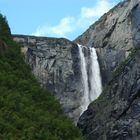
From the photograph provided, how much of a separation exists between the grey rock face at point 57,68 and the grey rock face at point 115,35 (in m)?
5.32

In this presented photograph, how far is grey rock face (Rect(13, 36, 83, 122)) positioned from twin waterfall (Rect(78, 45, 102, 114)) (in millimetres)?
948

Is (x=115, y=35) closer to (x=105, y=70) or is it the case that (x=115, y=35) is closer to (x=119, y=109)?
(x=105, y=70)

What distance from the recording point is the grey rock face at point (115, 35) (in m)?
90.0

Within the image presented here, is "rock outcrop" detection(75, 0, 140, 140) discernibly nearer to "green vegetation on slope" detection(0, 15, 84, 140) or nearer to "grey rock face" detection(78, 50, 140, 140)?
"grey rock face" detection(78, 50, 140, 140)

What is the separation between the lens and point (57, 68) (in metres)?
85.5

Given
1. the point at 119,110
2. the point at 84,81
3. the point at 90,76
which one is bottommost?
the point at 119,110

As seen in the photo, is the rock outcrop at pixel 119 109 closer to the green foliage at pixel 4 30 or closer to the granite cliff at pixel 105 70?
the granite cliff at pixel 105 70

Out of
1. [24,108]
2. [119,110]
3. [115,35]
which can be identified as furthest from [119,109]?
[115,35]

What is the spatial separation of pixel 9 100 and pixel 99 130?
64.8 feet

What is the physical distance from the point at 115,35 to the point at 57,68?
14208 millimetres

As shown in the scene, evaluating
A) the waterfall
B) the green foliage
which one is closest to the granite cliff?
the waterfall

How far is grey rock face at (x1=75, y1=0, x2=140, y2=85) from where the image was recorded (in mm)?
90000

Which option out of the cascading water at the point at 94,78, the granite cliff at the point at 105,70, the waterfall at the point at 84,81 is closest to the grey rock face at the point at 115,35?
the granite cliff at the point at 105,70

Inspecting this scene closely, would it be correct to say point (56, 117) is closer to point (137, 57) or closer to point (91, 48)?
point (137, 57)
